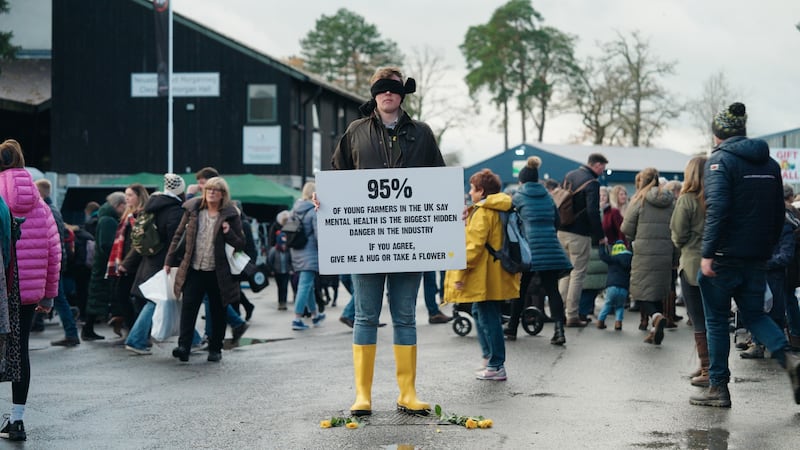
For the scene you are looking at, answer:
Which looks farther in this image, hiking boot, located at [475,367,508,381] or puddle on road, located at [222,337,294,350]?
puddle on road, located at [222,337,294,350]

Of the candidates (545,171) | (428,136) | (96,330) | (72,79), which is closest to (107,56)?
(72,79)

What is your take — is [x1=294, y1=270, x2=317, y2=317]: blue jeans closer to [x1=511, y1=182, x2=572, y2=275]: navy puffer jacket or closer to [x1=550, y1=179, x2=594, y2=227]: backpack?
[x1=511, y1=182, x2=572, y2=275]: navy puffer jacket

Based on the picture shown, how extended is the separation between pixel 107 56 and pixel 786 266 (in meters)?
36.4

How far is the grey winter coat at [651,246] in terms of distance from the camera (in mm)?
12484

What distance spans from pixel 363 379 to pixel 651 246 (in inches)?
243

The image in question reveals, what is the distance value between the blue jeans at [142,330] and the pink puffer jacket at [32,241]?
3967mm

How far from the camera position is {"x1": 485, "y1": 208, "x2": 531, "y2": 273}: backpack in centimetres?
936

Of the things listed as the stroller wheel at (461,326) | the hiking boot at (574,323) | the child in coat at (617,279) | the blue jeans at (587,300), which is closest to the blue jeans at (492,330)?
the stroller wheel at (461,326)

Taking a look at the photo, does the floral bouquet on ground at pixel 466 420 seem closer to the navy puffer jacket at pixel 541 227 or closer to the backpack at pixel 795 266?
the backpack at pixel 795 266

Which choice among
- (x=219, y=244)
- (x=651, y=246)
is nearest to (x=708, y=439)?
(x=219, y=244)

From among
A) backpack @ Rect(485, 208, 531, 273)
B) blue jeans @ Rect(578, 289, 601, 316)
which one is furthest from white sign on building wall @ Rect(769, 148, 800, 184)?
backpack @ Rect(485, 208, 531, 273)

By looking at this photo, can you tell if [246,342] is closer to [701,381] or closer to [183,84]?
[701,381]

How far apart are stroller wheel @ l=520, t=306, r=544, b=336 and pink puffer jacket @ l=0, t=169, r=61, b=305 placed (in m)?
6.40

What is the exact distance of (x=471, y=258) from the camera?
9.30 m
